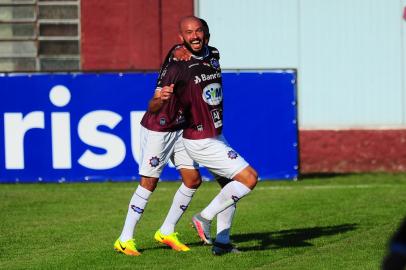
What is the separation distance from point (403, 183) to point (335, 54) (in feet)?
12.8

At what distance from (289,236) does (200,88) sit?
6.74 feet

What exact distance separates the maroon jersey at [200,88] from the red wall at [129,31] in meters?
10.3

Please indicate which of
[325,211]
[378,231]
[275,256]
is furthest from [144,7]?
[275,256]

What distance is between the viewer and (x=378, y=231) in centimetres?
1204

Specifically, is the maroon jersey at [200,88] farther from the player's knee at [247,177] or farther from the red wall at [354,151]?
the red wall at [354,151]

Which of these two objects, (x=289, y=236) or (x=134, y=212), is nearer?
(x=134, y=212)

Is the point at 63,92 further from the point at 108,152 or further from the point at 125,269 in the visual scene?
the point at 125,269

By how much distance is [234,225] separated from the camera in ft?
42.5

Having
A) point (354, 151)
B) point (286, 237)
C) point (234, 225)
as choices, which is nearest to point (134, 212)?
point (286, 237)

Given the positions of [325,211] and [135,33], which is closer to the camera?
[325,211]

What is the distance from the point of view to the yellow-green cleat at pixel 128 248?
10.8 metres

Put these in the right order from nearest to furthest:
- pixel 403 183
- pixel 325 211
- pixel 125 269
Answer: pixel 125 269
pixel 325 211
pixel 403 183

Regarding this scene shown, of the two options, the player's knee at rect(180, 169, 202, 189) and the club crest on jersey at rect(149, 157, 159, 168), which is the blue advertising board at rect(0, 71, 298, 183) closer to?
the player's knee at rect(180, 169, 202, 189)

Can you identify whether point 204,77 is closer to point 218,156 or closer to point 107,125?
point 218,156
